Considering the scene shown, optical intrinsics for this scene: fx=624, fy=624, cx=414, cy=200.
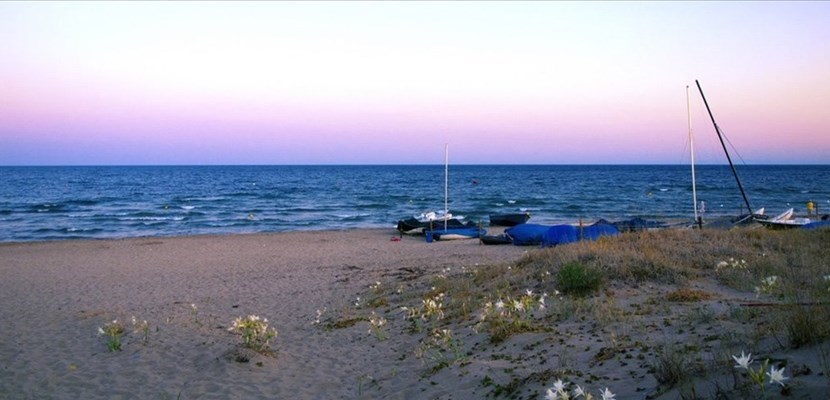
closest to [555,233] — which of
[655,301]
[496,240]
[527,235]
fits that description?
[527,235]

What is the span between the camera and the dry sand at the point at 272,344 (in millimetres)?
6363

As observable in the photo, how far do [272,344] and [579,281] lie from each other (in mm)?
4801

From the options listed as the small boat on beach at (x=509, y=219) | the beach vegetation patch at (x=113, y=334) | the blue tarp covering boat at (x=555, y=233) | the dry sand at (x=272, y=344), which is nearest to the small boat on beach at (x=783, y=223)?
the blue tarp covering boat at (x=555, y=233)

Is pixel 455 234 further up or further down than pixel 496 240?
further down

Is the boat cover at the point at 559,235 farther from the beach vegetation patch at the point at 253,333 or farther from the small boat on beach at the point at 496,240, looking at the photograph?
the beach vegetation patch at the point at 253,333

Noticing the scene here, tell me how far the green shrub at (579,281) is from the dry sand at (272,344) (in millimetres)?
448

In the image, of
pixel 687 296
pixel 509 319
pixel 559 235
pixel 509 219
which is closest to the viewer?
pixel 509 319

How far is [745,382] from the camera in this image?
13.6ft

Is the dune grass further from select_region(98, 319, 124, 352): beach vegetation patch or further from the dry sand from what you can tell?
select_region(98, 319, 124, 352): beach vegetation patch

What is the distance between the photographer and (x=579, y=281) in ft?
31.1

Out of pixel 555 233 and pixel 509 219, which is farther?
pixel 509 219

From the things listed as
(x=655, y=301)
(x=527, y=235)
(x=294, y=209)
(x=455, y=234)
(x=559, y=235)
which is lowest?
(x=294, y=209)

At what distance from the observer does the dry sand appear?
6.36m

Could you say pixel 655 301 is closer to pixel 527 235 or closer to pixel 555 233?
pixel 555 233
